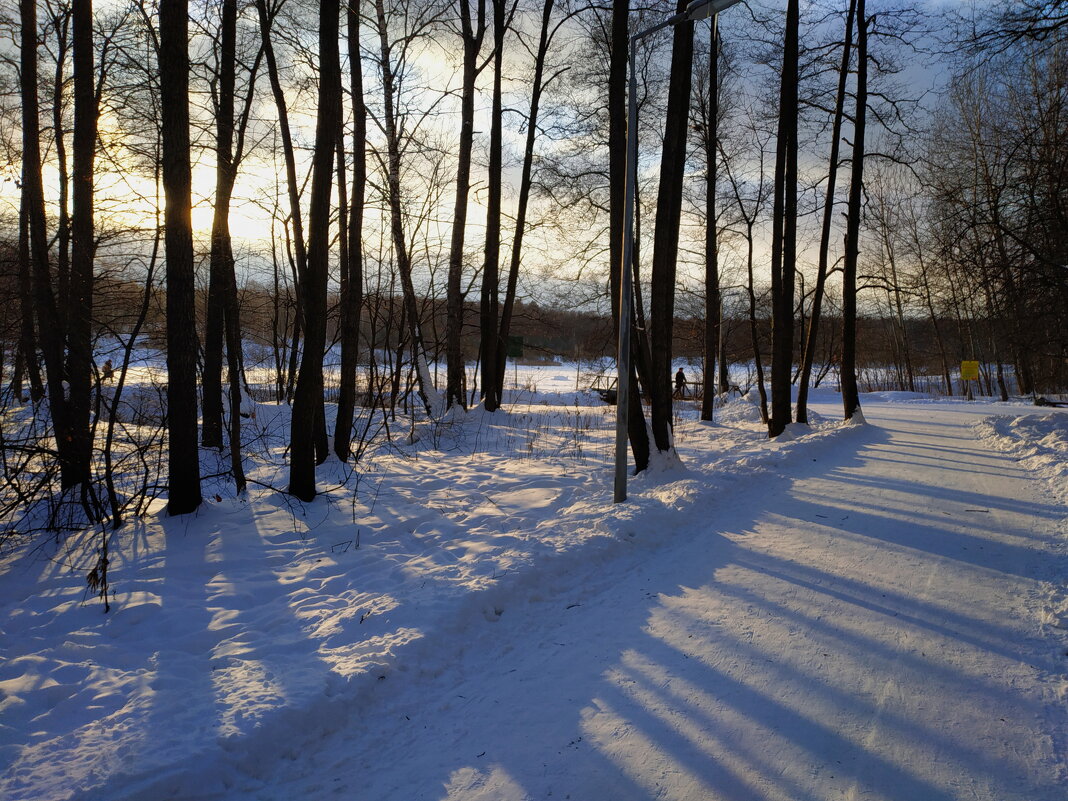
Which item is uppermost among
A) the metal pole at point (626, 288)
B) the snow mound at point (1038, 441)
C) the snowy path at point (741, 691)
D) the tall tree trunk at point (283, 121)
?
the tall tree trunk at point (283, 121)

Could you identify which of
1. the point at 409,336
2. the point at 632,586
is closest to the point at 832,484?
the point at 632,586

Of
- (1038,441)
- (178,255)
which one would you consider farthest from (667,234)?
(1038,441)

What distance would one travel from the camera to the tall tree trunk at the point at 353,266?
9484mm

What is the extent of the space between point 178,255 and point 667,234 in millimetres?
6701

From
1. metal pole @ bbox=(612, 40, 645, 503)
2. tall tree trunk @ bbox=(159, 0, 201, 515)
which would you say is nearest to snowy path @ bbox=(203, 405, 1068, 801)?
metal pole @ bbox=(612, 40, 645, 503)

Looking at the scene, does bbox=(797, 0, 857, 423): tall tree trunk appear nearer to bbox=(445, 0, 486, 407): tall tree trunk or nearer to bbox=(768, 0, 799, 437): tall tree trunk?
bbox=(768, 0, 799, 437): tall tree trunk

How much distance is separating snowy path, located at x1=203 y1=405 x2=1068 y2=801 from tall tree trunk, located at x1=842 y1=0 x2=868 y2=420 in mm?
10621

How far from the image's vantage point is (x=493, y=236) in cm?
1606

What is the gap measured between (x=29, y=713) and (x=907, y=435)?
51.8ft

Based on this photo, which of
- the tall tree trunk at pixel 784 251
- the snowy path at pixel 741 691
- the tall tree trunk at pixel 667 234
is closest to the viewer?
the snowy path at pixel 741 691

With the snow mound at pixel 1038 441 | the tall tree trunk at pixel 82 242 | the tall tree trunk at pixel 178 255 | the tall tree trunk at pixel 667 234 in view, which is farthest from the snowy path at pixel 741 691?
the tall tree trunk at pixel 82 242

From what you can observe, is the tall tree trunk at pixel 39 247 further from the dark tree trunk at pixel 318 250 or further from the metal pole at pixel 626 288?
the metal pole at pixel 626 288

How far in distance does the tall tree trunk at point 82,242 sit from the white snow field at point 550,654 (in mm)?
2044

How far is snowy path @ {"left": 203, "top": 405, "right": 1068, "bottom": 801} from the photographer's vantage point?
263 centimetres
